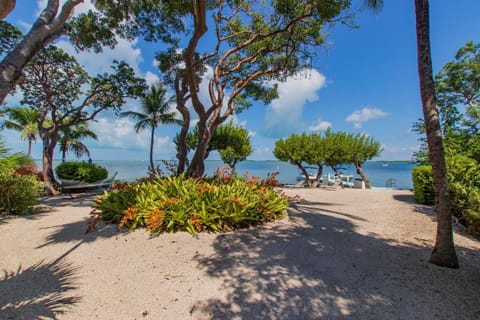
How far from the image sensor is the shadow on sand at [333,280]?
6.75 feet

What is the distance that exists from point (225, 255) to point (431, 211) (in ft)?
22.2

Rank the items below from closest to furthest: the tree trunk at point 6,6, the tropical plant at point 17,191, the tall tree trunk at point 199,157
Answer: the tree trunk at point 6,6 → the tropical plant at point 17,191 → the tall tree trunk at point 199,157

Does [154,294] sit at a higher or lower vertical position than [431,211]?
lower

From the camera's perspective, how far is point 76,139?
725 inches

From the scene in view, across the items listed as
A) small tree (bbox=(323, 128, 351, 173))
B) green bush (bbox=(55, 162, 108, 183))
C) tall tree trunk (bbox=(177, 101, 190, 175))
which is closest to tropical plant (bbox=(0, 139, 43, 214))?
tall tree trunk (bbox=(177, 101, 190, 175))

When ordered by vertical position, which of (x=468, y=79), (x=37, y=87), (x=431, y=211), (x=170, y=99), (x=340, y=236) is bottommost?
(x=340, y=236)

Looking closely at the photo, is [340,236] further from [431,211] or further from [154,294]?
[431,211]

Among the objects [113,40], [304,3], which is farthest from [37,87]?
[304,3]

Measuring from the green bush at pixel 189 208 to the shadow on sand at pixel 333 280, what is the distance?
0.54 metres

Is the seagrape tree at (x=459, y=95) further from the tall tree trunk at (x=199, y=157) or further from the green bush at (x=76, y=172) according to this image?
the green bush at (x=76, y=172)

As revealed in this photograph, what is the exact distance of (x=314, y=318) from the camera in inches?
77.9

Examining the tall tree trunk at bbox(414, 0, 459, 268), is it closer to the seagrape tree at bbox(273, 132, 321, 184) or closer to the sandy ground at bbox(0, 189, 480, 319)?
the sandy ground at bbox(0, 189, 480, 319)

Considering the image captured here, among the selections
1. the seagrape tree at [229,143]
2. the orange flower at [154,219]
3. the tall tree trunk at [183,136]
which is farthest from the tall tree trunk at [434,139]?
the seagrape tree at [229,143]

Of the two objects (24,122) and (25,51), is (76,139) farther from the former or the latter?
(25,51)
